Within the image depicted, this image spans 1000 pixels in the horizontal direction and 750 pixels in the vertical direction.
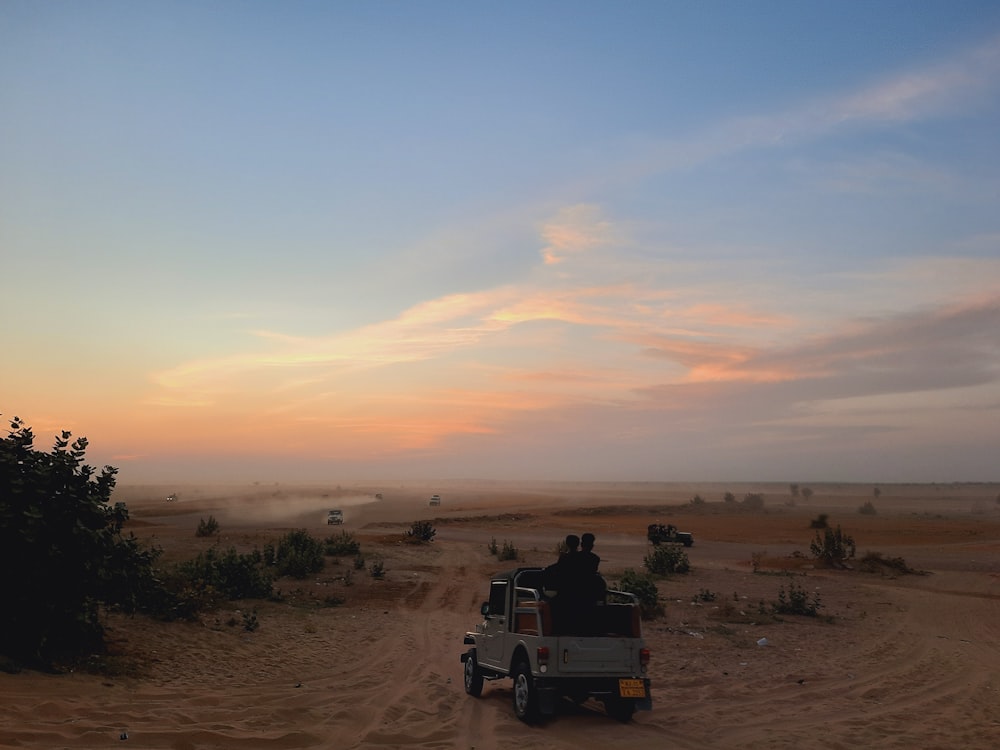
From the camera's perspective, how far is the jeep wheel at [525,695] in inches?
411

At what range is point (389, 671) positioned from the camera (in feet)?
48.2

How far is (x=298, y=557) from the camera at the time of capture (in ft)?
90.9

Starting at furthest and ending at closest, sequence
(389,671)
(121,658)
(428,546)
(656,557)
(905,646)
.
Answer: (428,546), (656,557), (905,646), (389,671), (121,658)

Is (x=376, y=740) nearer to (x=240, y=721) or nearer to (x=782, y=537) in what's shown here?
(x=240, y=721)

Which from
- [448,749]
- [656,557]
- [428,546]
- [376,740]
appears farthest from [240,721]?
[428,546]

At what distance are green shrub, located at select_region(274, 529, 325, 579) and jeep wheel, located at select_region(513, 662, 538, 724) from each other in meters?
17.7

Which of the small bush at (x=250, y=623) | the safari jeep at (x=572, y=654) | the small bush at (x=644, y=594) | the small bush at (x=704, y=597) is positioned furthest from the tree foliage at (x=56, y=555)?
the small bush at (x=704, y=597)

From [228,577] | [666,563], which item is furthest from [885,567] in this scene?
[228,577]

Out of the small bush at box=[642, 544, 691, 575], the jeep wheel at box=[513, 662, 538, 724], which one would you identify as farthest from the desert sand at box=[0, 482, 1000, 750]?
the small bush at box=[642, 544, 691, 575]

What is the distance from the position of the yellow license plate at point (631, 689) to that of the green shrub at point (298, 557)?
18889 millimetres

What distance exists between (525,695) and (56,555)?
25.9 ft

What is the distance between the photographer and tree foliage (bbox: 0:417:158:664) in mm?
11820

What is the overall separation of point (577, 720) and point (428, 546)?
34.0 metres

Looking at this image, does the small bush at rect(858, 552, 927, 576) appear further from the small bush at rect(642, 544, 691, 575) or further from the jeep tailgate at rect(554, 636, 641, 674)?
the jeep tailgate at rect(554, 636, 641, 674)
